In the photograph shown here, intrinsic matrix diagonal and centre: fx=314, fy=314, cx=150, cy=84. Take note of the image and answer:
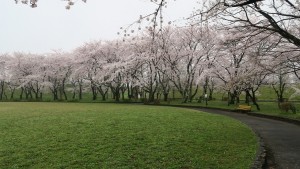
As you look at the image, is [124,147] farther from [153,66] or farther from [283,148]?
[153,66]

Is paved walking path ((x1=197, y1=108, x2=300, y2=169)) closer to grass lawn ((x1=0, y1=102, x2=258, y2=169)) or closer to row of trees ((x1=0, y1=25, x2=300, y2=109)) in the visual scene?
grass lawn ((x1=0, y1=102, x2=258, y2=169))

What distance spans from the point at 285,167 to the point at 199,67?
40.4 meters

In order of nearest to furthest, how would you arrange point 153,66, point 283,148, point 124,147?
point 124,147 → point 283,148 → point 153,66

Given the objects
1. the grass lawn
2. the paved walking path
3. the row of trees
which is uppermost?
the row of trees

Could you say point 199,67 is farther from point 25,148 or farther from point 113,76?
point 25,148

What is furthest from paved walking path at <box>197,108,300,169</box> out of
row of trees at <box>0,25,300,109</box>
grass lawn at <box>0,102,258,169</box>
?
row of trees at <box>0,25,300,109</box>

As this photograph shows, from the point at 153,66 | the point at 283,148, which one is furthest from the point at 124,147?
the point at 153,66

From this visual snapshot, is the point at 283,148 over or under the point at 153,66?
under

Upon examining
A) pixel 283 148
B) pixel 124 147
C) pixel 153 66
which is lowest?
pixel 283 148

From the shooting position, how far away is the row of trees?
41.4m

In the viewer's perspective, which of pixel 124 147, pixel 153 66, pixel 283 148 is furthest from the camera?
pixel 153 66

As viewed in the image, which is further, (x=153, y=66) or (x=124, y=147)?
(x=153, y=66)

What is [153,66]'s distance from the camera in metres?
53.5

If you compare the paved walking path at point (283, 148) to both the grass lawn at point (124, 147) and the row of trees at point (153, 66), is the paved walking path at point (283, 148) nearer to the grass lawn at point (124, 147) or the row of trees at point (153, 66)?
the grass lawn at point (124, 147)
